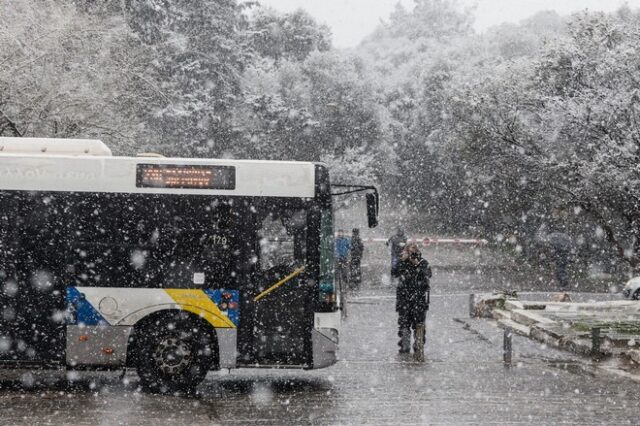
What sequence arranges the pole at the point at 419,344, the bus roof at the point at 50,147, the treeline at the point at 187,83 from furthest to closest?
the treeline at the point at 187,83
the pole at the point at 419,344
the bus roof at the point at 50,147

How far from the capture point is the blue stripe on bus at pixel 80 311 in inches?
431

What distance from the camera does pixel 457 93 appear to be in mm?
43438

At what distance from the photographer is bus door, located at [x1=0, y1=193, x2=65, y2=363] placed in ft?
36.0

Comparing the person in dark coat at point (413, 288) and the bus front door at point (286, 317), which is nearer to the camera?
the bus front door at point (286, 317)

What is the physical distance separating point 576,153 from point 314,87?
926 inches

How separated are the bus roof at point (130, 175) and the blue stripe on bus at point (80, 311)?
1.32 m

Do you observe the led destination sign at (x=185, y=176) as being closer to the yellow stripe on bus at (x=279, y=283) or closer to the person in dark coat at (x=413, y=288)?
the yellow stripe on bus at (x=279, y=283)

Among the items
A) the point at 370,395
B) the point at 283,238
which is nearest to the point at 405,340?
the point at 370,395

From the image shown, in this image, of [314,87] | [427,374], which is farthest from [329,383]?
[314,87]

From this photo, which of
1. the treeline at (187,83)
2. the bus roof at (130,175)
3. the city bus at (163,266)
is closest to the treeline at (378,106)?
the treeline at (187,83)

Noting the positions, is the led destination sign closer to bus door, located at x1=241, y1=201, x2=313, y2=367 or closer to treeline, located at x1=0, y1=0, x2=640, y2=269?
bus door, located at x1=241, y1=201, x2=313, y2=367

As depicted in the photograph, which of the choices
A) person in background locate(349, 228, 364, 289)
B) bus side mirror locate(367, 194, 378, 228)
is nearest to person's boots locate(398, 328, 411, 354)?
bus side mirror locate(367, 194, 378, 228)

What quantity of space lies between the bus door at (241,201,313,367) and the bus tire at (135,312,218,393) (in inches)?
25.8

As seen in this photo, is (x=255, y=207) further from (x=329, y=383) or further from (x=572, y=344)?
(x=572, y=344)
